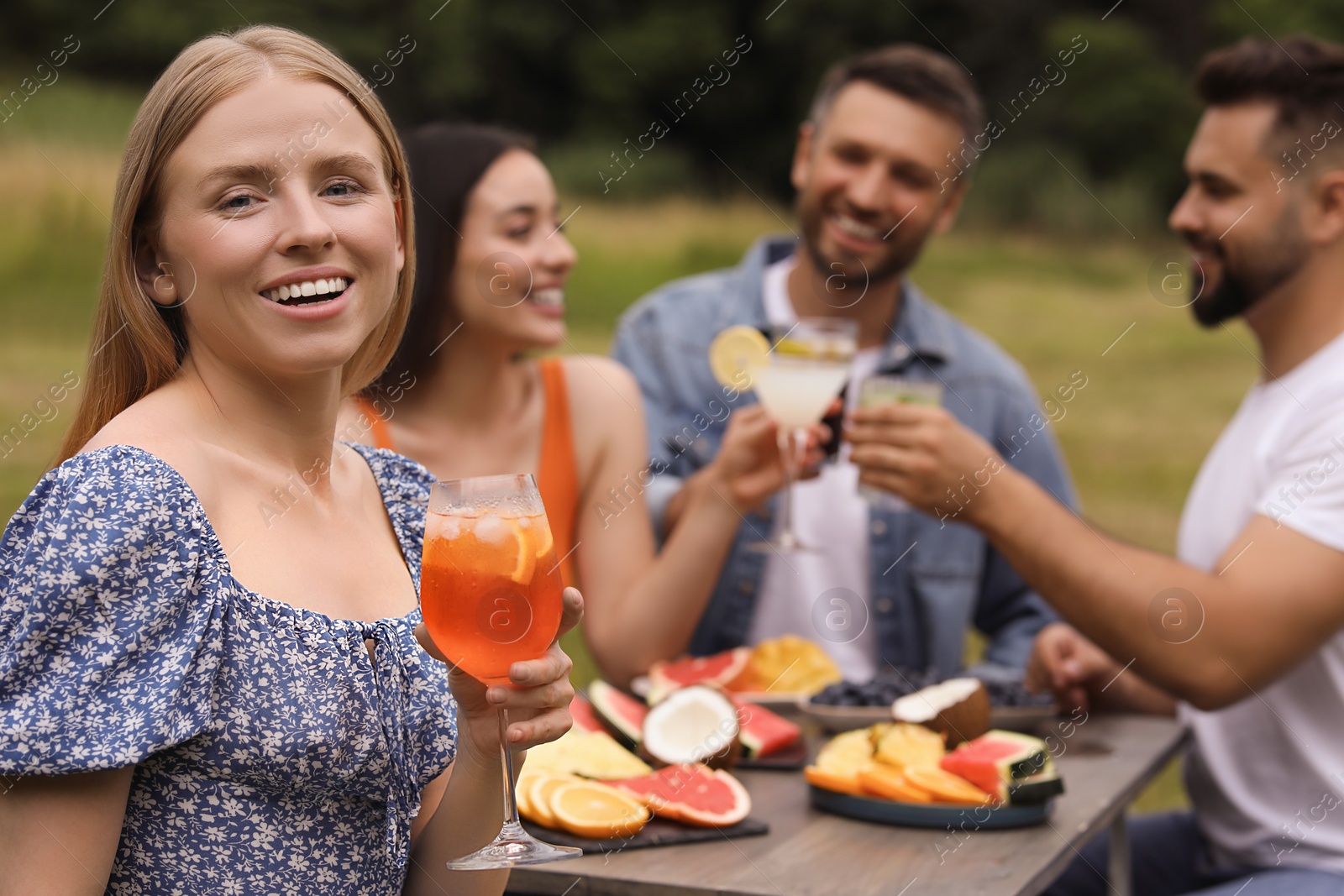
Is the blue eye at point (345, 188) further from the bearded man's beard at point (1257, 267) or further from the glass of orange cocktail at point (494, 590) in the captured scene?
the bearded man's beard at point (1257, 267)

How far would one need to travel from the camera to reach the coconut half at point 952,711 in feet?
7.95

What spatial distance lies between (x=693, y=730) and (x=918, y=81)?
7.60 feet

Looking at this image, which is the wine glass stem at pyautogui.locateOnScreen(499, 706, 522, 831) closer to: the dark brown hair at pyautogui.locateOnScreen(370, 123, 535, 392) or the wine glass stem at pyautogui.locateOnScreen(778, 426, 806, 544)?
the wine glass stem at pyautogui.locateOnScreen(778, 426, 806, 544)

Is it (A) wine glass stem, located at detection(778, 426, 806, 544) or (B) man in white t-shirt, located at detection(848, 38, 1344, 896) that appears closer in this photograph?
(B) man in white t-shirt, located at detection(848, 38, 1344, 896)

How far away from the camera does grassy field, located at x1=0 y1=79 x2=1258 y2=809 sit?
11148 millimetres

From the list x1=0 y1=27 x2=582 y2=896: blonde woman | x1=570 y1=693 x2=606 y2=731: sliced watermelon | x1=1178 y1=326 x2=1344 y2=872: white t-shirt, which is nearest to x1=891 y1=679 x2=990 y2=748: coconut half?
x1=570 y1=693 x2=606 y2=731: sliced watermelon

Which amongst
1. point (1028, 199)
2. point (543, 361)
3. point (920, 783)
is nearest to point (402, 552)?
point (920, 783)

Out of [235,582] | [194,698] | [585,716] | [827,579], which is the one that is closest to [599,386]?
[827,579]

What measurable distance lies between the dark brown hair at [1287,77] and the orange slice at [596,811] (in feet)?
7.91

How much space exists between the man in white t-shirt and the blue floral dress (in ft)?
5.23

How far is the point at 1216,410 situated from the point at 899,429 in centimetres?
1230

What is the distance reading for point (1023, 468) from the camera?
13.1 ft

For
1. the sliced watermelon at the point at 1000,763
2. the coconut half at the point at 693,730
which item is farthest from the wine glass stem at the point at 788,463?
the sliced watermelon at the point at 1000,763

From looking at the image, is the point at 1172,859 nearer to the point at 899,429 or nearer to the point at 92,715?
the point at 899,429
